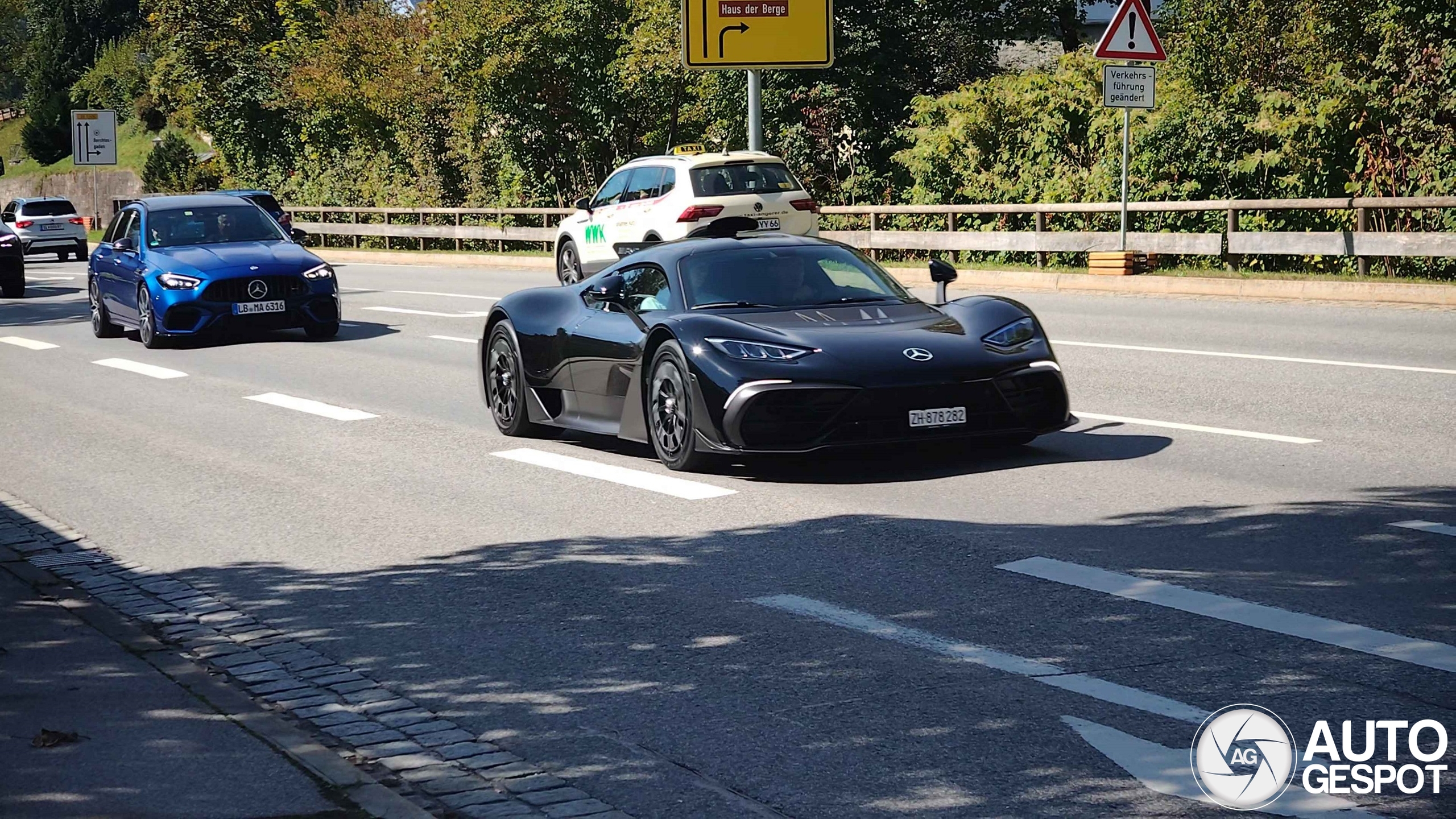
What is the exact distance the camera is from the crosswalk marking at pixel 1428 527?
7469 millimetres

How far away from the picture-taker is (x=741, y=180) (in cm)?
2444

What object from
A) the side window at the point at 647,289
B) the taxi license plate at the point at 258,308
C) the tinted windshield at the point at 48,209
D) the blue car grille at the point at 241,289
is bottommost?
the taxi license plate at the point at 258,308

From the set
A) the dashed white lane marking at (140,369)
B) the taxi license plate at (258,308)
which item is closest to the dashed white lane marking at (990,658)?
the dashed white lane marking at (140,369)

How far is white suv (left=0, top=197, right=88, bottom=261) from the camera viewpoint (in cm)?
4925

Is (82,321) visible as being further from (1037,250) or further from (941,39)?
(941,39)

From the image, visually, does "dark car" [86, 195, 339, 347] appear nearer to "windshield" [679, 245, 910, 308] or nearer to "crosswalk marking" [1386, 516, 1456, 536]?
"windshield" [679, 245, 910, 308]

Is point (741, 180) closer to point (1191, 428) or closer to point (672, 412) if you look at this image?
point (1191, 428)

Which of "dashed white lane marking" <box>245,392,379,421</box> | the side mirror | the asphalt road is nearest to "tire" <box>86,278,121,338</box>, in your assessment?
"dashed white lane marking" <box>245,392,379,421</box>

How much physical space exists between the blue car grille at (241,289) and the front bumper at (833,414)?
10953mm

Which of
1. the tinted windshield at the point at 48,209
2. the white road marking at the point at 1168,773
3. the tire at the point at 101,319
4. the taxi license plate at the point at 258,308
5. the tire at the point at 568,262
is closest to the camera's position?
the white road marking at the point at 1168,773

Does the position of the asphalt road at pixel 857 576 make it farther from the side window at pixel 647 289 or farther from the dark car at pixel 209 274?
the dark car at pixel 209 274

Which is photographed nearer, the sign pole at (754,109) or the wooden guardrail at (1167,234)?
the wooden guardrail at (1167,234)

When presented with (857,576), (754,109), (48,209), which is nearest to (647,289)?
(857,576)

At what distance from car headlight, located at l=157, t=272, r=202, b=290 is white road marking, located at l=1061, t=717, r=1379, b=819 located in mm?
15554
